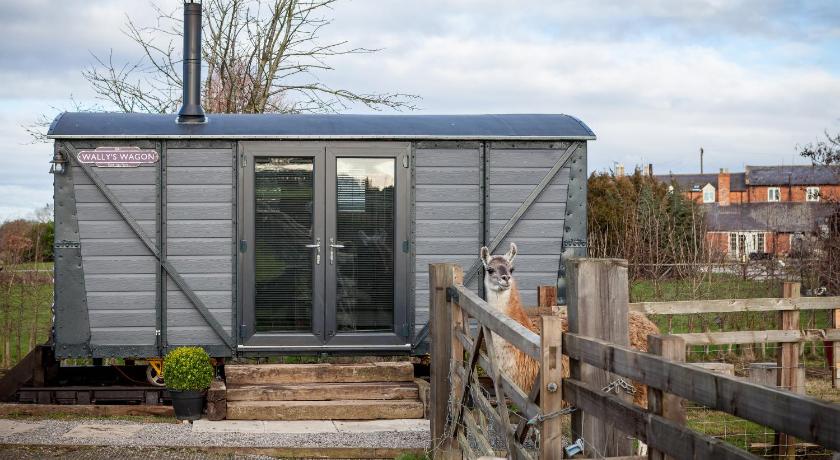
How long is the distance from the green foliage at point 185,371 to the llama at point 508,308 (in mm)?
3140

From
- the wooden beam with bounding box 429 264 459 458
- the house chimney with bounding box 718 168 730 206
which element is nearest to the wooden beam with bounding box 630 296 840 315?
the wooden beam with bounding box 429 264 459 458

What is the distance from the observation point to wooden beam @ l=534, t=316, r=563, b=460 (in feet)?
12.1

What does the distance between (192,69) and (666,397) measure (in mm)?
8054

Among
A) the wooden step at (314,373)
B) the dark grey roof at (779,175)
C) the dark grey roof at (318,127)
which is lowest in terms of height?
the wooden step at (314,373)

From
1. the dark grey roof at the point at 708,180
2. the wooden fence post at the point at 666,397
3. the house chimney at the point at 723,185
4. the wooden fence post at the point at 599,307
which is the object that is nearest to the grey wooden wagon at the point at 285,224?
the wooden fence post at the point at 599,307

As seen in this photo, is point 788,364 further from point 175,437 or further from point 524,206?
point 175,437

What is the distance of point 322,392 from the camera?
29.3ft

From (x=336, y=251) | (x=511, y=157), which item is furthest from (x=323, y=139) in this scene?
(x=511, y=157)

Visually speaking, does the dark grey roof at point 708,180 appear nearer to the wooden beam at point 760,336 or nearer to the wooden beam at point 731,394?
the wooden beam at point 760,336

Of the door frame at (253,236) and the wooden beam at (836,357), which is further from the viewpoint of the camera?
the door frame at (253,236)

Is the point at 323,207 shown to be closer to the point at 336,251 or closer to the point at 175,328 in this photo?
the point at 336,251

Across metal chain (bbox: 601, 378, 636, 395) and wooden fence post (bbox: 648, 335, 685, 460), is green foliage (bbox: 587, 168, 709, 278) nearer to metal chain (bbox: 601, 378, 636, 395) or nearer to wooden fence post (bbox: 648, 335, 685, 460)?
metal chain (bbox: 601, 378, 636, 395)

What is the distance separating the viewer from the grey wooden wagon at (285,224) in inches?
360

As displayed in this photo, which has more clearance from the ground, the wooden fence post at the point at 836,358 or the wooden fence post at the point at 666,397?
the wooden fence post at the point at 666,397
